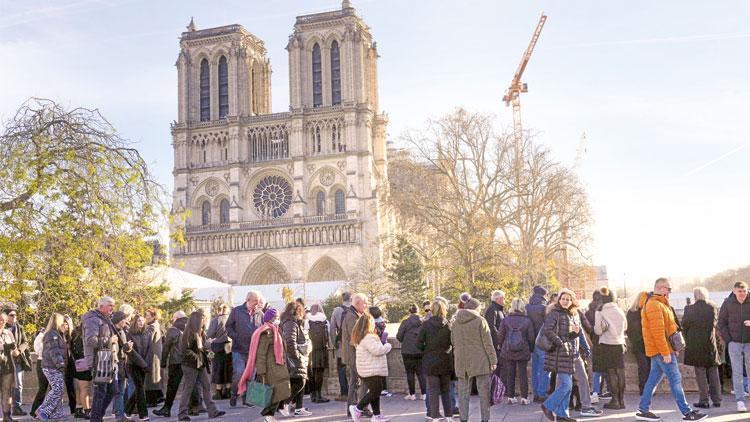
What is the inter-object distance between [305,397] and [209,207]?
160 feet

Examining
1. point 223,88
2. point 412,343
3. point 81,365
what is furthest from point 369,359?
point 223,88

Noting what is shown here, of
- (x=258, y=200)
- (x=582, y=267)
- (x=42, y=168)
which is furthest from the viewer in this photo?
(x=258, y=200)

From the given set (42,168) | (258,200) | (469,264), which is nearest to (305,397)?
(42,168)

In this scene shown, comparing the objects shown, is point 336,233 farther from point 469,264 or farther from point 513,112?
point 513,112

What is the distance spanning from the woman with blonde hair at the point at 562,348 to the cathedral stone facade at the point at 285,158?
149 ft

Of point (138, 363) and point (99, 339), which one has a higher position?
point (99, 339)

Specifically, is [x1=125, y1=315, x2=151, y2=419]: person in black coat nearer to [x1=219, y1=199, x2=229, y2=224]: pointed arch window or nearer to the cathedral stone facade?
the cathedral stone facade

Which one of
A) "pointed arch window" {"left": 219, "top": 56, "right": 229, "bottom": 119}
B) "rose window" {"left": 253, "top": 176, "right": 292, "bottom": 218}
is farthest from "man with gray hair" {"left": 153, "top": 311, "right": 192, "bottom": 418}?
"pointed arch window" {"left": 219, "top": 56, "right": 229, "bottom": 119}

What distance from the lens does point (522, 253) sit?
104 feet

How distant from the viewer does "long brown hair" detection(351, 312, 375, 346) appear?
8.63 meters

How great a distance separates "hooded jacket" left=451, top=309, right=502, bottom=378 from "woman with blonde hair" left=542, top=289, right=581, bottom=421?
623mm

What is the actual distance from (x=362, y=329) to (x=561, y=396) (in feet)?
7.48

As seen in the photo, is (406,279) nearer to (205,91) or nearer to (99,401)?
(205,91)

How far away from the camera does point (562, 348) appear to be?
8.16 metres
